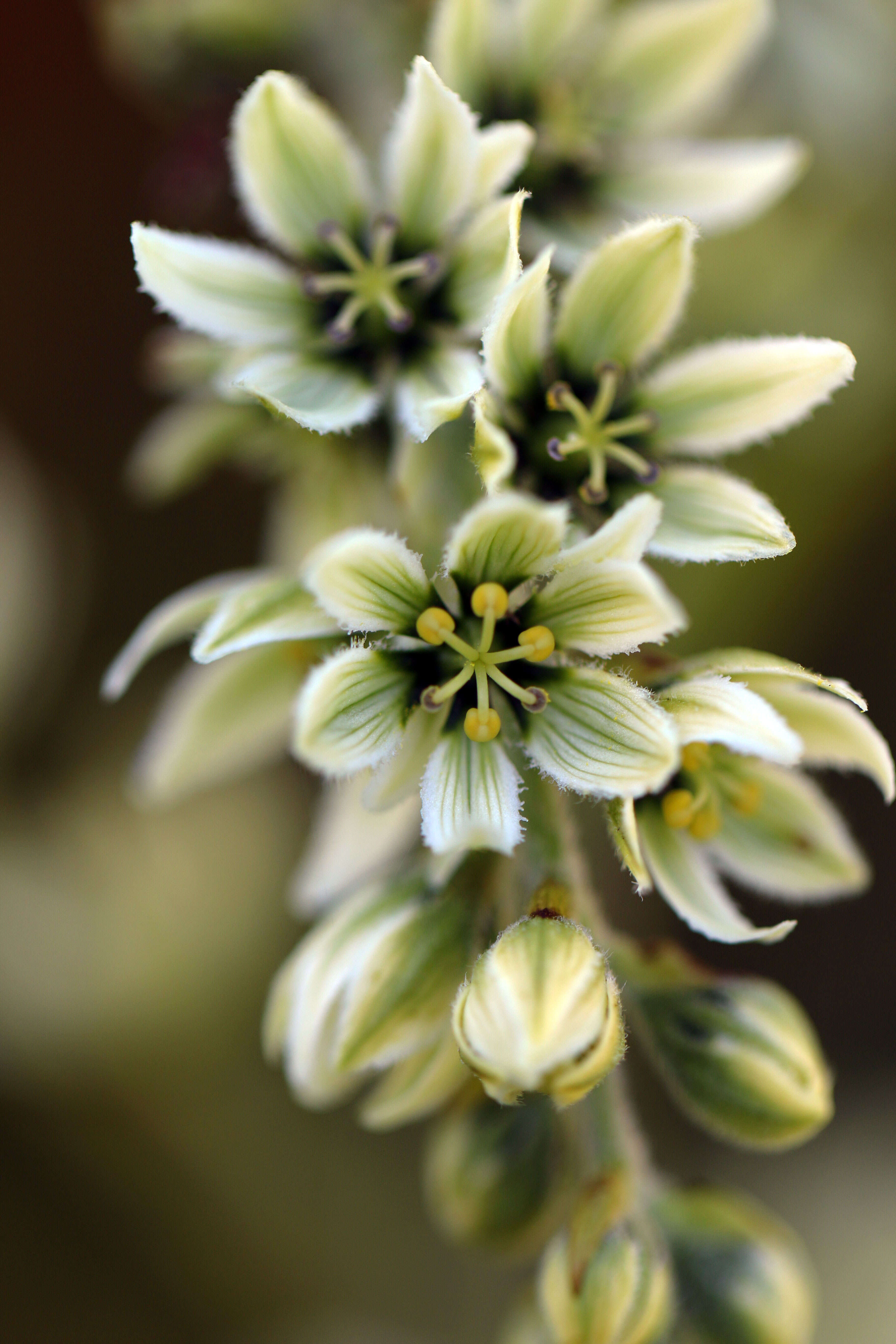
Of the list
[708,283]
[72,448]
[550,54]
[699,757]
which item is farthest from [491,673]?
[72,448]

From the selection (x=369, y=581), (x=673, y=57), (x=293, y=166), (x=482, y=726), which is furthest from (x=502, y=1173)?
(x=673, y=57)

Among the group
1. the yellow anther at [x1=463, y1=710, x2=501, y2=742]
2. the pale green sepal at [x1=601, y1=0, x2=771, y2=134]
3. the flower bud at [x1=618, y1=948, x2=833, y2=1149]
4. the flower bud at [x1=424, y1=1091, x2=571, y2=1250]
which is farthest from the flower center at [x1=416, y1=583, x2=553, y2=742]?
the pale green sepal at [x1=601, y1=0, x2=771, y2=134]

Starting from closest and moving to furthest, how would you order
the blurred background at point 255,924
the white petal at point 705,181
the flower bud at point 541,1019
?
the flower bud at point 541,1019 → the white petal at point 705,181 → the blurred background at point 255,924

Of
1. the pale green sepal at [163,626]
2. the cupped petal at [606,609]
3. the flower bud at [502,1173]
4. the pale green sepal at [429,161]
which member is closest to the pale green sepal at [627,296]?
the pale green sepal at [429,161]

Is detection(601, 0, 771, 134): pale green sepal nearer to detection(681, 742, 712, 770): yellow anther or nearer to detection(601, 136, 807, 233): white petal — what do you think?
detection(601, 136, 807, 233): white petal

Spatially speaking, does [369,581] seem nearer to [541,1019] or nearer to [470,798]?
[470,798]

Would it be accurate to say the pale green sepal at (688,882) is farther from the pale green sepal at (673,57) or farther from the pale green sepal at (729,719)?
the pale green sepal at (673,57)

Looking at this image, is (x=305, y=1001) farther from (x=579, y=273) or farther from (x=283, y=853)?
(x=283, y=853)
